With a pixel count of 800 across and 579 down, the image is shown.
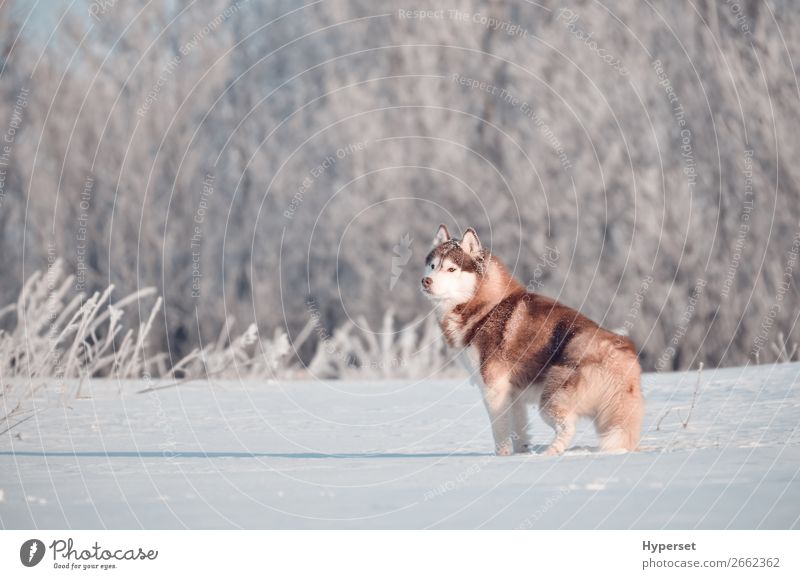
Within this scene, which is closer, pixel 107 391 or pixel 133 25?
pixel 107 391

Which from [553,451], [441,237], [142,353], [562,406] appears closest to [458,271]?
[441,237]

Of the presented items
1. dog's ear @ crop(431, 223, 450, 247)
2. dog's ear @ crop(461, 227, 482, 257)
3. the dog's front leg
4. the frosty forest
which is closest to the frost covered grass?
the frosty forest

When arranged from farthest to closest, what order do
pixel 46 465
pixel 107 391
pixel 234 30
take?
pixel 234 30
pixel 107 391
pixel 46 465

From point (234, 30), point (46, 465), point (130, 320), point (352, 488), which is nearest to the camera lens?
point (352, 488)

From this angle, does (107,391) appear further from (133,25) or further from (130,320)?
(133,25)

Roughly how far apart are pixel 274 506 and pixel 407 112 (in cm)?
1532

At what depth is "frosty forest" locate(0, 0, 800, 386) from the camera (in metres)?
17.3

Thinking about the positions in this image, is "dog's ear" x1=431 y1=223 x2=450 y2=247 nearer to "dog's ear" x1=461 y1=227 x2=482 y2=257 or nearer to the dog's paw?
"dog's ear" x1=461 y1=227 x2=482 y2=257

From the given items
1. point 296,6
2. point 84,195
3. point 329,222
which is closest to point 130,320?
point 84,195

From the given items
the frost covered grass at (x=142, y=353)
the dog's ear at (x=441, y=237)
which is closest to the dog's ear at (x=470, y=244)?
the dog's ear at (x=441, y=237)

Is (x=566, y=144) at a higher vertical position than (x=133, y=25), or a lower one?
lower

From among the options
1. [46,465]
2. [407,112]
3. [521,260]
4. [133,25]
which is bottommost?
[46,465]

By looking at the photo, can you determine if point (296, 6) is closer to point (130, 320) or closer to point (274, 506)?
point (130, 320)

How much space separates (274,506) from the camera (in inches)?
193
